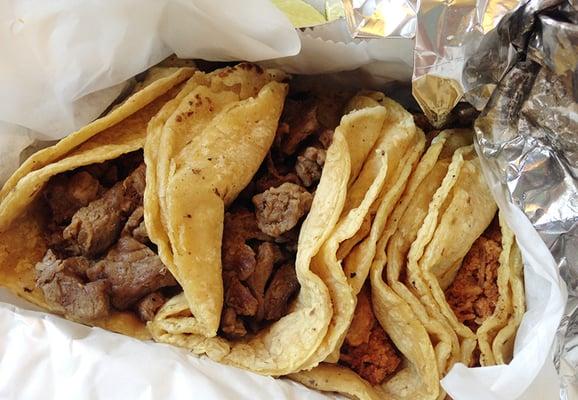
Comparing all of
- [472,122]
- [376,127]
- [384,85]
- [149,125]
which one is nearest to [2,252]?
[149,125]

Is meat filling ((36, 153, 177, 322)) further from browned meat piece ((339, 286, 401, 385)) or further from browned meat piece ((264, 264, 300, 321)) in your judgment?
browned meat piece ((339, 286, 401, 385))

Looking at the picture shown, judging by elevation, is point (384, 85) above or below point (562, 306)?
above

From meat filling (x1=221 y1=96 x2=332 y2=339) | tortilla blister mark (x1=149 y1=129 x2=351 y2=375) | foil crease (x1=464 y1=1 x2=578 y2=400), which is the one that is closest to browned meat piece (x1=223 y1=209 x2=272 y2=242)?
meat filling (x1=221 y1=96 x2=332 y2=339)

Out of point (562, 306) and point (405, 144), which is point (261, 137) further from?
point (562, 306)

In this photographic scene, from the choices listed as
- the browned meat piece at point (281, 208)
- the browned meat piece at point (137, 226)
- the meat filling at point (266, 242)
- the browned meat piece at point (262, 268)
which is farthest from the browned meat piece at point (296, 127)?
the browned meat piece at point (137, 226)

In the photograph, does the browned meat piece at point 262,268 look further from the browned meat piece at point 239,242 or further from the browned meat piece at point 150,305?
the browned meat piece at point 150,305

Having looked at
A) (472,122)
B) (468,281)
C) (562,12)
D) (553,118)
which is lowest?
(468,281)

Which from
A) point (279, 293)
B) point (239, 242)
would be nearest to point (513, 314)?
point (279, 293)

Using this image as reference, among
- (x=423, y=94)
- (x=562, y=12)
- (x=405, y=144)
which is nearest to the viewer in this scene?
(x=562, y=12)
